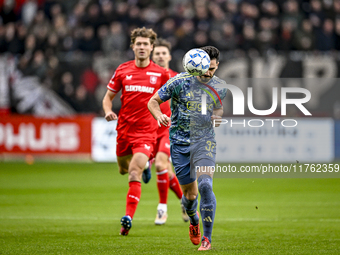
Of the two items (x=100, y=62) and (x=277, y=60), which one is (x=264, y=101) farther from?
(x=100, y=62)

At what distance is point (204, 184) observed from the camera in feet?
18.6

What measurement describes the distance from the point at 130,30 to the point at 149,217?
10.3 meters

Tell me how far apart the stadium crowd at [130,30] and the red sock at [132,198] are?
365 inches

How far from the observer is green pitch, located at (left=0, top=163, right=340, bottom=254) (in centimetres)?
609

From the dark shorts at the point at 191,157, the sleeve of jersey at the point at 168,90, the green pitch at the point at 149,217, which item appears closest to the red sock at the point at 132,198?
the green pitch at the point at 149,217

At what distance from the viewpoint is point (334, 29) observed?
1745 centimetres

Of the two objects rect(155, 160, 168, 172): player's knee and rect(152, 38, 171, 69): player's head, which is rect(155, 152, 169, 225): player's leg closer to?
rect(155, 160, 168, 172): player's knee

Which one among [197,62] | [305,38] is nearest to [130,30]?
[305,38]

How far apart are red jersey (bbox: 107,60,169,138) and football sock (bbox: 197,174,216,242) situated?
2062 millimetres

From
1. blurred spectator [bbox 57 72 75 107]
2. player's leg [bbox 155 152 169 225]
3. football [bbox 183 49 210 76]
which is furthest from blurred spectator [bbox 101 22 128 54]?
football [bbox 183 49 210 76]

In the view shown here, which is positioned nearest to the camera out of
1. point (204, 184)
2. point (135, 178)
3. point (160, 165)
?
point (204, 184)

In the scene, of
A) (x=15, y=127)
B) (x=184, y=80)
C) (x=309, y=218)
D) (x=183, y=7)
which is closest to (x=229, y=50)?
(x=183, y=7)

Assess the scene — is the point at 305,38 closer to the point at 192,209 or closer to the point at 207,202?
the point at 192,209

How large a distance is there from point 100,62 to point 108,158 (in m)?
2.72
